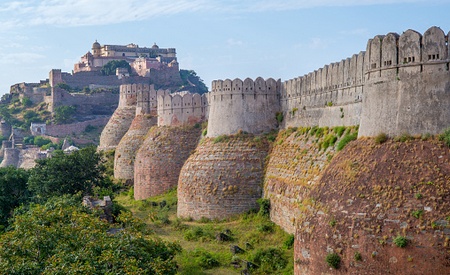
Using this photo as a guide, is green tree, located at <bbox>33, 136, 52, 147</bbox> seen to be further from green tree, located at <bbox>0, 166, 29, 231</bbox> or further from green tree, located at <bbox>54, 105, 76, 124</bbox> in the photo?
green tree, located at <bbox>0, 166, 29, 231</bbox>

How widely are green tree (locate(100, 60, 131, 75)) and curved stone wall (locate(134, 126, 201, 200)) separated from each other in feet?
182

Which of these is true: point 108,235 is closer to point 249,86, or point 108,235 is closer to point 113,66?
point 249,86

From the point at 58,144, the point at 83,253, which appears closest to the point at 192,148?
the point at 83,253

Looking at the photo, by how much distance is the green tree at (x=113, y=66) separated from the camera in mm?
85938

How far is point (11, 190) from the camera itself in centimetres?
2984

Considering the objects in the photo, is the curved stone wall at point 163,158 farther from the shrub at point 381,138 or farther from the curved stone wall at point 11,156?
the curved stone wall at point 11,156

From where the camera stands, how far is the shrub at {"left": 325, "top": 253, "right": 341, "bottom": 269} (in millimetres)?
14250

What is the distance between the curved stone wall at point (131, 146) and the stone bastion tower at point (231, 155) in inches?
360

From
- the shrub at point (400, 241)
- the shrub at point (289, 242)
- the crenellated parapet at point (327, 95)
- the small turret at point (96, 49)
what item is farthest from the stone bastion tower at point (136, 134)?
the small turret at point (96, 49)

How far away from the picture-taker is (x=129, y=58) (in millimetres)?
94375

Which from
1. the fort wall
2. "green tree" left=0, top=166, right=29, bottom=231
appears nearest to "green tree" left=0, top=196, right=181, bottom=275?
"green tree" left=0, top=166, right=29, bottom=231

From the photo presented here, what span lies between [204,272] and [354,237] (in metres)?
6.89

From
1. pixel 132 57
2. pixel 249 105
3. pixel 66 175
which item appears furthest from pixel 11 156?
pixel 249 105

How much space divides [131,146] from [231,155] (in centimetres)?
1184
